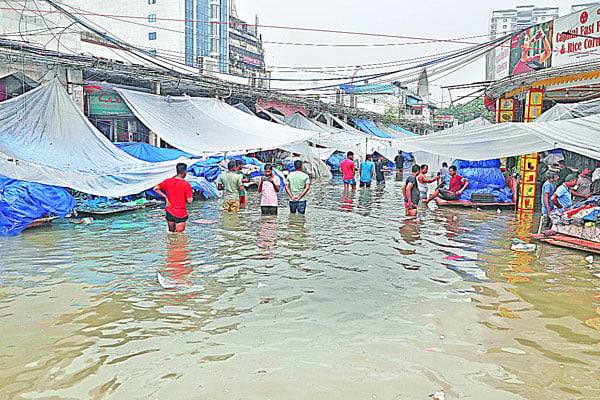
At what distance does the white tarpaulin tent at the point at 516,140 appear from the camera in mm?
8367

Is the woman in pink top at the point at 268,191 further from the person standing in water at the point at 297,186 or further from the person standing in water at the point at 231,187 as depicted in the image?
the person standing in water at the point at 231,187

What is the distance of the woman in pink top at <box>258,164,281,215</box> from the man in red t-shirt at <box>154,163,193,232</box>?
7.41 ft

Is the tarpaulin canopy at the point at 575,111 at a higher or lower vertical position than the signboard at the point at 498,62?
lower

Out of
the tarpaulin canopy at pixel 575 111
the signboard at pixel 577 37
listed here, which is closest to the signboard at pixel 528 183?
the tarpaulin canopy at pixel 575 111

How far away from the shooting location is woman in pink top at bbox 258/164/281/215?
10.7 m

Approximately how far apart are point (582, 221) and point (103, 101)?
12131 millimetres

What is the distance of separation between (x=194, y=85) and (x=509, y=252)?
11.7 m

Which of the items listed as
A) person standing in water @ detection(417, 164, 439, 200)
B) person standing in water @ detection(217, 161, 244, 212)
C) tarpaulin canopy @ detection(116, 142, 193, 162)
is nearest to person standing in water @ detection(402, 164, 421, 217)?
person standing in water @ detection(417, 164, 439, 200)

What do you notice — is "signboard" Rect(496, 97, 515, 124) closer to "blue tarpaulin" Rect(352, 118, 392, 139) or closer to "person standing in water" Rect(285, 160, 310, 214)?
"person standing in water" Rect(285, 160, 310, 214)

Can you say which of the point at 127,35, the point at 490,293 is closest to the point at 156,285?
the point at 490,293

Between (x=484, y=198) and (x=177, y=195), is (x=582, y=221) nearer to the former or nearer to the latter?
(x=484, y=198)

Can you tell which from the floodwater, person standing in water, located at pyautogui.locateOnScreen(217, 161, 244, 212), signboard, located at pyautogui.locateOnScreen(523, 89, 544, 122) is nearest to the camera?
the floodwater

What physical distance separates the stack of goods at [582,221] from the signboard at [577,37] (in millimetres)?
3899

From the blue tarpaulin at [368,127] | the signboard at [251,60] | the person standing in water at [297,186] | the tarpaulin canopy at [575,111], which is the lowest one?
the person standing in water at [297,186]
